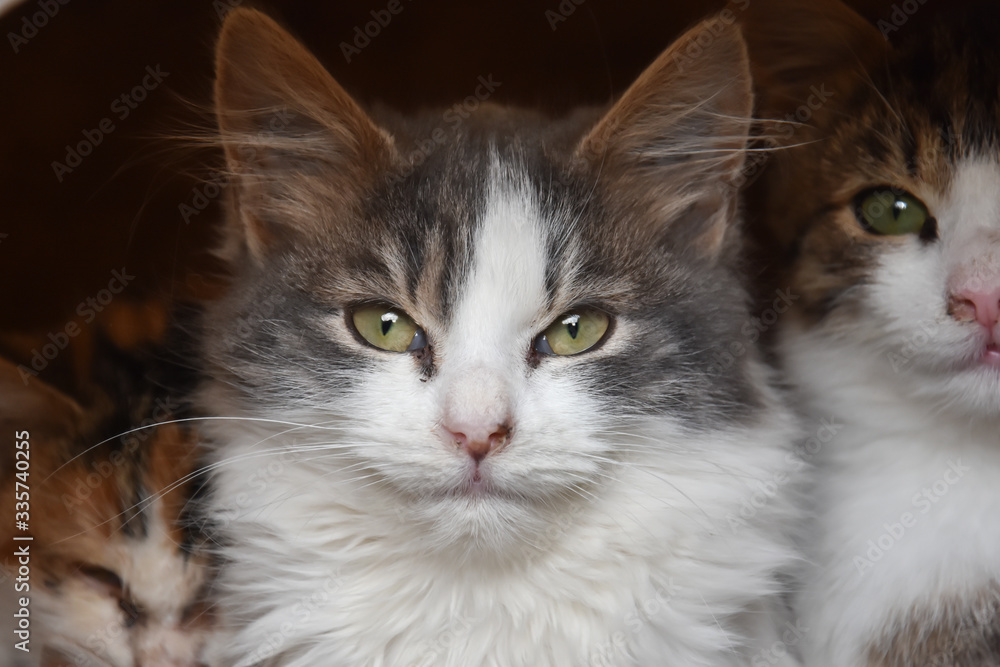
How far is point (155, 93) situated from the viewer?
5.28 ft

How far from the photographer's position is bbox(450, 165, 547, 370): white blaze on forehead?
3.80ft

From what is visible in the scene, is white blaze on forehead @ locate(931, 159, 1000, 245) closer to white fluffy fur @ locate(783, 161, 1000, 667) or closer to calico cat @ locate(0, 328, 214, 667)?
white fluffy fur @ locate(783, 161, 1000, 667)

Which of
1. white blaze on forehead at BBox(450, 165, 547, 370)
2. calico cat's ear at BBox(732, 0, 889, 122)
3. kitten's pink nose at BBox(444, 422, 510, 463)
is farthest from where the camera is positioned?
calico cat's ear at BBox(732, 0, 889, 122)

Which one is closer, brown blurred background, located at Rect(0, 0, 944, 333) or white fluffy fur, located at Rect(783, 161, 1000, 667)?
white fluffy fur, located at Rect(783, 161, 1000, 667)

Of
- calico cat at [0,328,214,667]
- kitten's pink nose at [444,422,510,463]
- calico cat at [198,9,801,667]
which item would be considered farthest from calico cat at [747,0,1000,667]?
calico cat at [0,328,214,667]

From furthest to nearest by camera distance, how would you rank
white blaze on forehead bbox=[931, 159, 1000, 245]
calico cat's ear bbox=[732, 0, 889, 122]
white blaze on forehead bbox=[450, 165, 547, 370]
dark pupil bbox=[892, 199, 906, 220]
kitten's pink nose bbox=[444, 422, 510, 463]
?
calico cat's ear bbox=[732, 0, 889, 122], dark pupil bbox=[892, 199, 906, 220], white blaze on forehead bbox=[931, 159, 1000, 245], white blaze on forehead bbox=[450, 165, 547, 370], kitten's pink nose bbox=[444, 422, 510, 463]

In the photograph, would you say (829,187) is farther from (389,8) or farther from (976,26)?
(389,8)

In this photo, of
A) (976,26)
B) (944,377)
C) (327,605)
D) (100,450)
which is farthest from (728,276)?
(100,450)

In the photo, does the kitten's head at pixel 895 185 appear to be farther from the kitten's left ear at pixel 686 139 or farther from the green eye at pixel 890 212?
the kitten's left ear at pixel 686 139

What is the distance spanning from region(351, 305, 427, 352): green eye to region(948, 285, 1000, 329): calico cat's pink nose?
0.72 meters

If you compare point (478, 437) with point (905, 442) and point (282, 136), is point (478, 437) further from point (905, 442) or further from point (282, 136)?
point (905, 442)

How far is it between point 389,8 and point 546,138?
20.9 inches

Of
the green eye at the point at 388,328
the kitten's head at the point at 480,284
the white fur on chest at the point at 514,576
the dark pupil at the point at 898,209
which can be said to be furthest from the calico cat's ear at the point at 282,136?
the dark pupil at the point at 898,209

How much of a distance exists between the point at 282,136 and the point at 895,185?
912 mm
